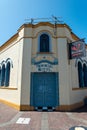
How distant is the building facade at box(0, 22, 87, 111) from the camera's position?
8.79 m

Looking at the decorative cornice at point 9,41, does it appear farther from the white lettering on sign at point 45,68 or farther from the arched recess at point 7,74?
the white lettering on sign at point 45,68

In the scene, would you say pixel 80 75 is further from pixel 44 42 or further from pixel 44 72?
pixel 44 42

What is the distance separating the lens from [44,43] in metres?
9.80

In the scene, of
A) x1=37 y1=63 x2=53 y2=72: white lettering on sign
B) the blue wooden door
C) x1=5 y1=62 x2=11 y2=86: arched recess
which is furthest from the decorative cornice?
the blue wooden door

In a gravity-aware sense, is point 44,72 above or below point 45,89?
above

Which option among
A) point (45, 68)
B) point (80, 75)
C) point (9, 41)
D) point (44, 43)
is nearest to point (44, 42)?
point (44, 43)

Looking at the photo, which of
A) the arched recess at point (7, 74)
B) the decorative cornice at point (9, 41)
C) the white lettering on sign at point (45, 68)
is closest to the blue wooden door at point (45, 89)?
the white lettering on sign at point (45, 68)

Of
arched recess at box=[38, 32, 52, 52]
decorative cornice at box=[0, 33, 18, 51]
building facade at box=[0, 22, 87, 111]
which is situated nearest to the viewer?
building facade at box=[0, 22, 87, 111]

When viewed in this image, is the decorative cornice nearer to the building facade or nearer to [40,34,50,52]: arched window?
the building facade

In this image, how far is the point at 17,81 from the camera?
976 centimetres

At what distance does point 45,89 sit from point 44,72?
52.6 inches

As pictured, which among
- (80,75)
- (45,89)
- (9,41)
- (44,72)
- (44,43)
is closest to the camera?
(45,89)

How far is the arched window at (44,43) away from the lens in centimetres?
966

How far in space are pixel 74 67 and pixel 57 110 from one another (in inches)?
165
